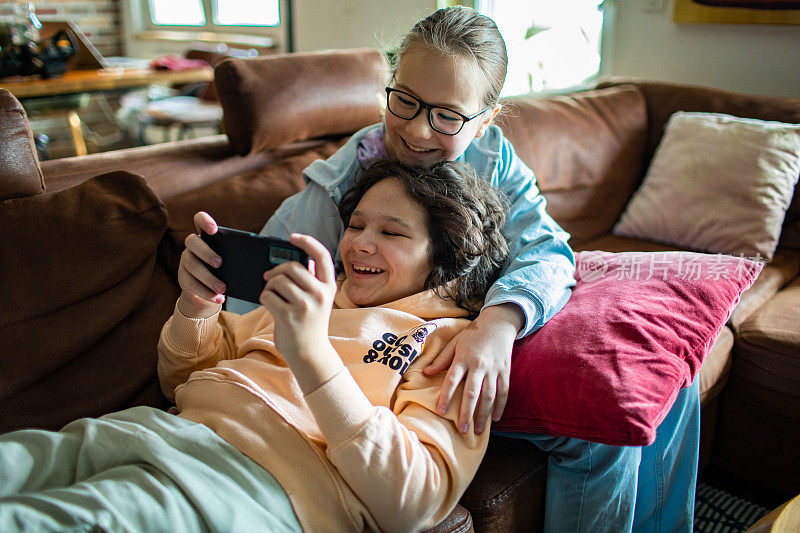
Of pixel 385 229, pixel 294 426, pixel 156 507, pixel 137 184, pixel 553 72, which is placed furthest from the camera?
pixel 553 72

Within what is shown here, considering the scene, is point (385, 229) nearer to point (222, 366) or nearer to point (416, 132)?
point (416, 132)

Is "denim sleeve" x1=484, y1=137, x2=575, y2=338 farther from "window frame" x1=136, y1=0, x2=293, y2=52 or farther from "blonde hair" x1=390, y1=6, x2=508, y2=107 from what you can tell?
"window frame" x1=136, y1=0, x2=293, y2=52

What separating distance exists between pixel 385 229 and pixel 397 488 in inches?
18.1

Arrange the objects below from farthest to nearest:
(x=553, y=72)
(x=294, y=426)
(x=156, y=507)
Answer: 1. (x=553, y=72)
2. (x=294, y=426)
3. (x=156, y=507)

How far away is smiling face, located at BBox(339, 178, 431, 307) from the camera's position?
3.60ft

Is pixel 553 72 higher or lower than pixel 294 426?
higher

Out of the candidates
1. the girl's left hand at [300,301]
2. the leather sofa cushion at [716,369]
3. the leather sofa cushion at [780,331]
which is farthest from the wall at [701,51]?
the girl's left hand at [300,301]

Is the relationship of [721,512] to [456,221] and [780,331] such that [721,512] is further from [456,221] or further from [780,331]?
[456,221]

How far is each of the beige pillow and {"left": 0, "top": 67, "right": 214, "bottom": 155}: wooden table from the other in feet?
8.89

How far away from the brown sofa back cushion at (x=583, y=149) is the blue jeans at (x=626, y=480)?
0.99 m

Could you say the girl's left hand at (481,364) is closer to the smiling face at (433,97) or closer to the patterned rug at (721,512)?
the smiling face at (433,97)

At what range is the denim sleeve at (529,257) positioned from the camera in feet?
3.64

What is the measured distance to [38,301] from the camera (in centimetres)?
110

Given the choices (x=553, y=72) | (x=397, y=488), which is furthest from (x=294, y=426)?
(x=553, y=72)
